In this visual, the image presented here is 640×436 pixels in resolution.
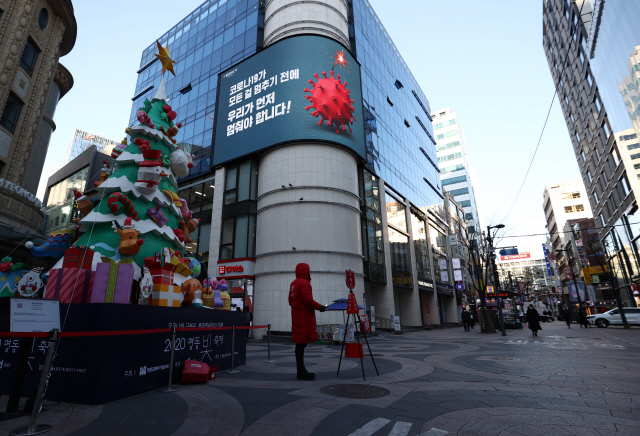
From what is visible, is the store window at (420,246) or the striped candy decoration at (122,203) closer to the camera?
the striped candy decoration at (122,203)

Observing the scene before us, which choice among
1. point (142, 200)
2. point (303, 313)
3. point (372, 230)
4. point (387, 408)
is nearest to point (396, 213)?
point (372, 230)

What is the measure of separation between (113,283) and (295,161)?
57.7 ft

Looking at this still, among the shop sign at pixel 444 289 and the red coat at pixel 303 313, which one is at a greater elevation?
the shop sign at pixel 444 289

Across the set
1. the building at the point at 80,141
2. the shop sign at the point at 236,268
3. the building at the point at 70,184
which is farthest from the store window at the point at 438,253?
the building at the point at 80,141

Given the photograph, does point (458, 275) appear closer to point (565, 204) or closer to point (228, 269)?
point (228, 269)

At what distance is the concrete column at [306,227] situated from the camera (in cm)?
2053

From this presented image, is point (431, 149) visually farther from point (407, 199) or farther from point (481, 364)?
point (481, 364)

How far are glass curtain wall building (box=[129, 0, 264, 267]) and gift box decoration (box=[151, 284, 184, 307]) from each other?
1935 cm

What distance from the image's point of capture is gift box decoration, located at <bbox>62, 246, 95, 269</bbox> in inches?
237

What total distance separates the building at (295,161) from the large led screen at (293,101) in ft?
0.34

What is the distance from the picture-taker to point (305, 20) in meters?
26.1

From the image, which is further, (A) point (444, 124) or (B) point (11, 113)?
(A) point (444, 124)

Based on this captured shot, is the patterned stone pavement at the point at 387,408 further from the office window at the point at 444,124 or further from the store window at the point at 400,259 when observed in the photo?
the office window at the point at 444,124

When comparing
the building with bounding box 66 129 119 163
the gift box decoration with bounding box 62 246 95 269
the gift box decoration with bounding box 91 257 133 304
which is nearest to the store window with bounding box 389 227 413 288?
the gift box decoration with bounding box 91 257 133 304
